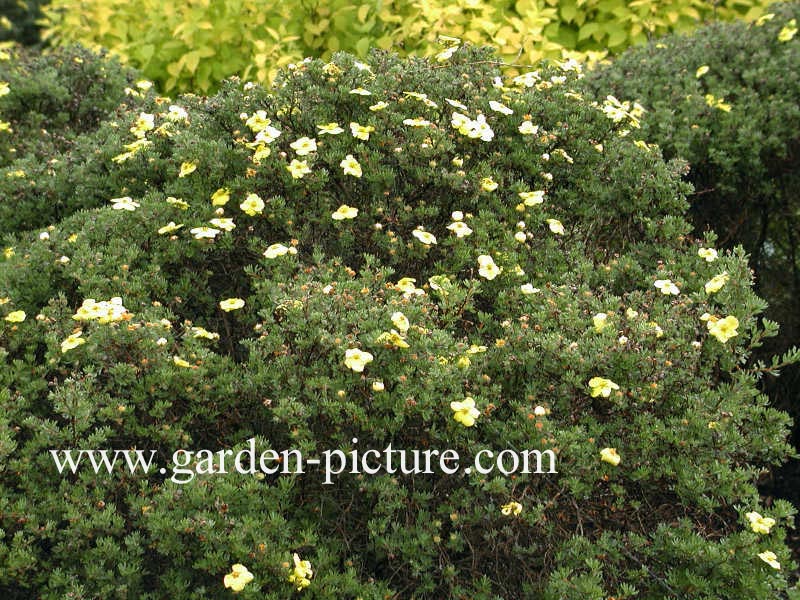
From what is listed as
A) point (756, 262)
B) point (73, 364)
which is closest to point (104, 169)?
point (73, 364)

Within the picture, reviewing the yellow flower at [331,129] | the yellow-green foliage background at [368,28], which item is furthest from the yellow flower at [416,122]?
the yellow-green foliage background at [368,28]

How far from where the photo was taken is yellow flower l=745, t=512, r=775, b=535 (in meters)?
2.03

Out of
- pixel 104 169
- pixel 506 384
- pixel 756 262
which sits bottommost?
pixel 756 262

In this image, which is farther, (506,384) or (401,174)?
(401,174)

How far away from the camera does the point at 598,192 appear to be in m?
2.95

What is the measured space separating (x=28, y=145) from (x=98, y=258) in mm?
1634

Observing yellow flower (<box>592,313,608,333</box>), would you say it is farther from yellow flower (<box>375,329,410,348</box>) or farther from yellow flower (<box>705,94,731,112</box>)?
yellow flower (<box>705,94,731,112</box>)

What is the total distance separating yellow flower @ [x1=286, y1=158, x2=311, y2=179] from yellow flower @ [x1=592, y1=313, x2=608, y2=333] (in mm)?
944

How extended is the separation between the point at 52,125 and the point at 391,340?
9.28 feet

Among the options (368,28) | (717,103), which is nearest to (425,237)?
(717,103)

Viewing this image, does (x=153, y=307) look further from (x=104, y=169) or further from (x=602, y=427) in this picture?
(x=602, y=427)

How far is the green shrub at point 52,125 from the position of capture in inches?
133

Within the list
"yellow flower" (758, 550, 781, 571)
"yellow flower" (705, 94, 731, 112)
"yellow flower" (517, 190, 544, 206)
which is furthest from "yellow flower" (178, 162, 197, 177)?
"yellow flower" (705, 94, 731, 112)

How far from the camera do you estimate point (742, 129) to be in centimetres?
366
